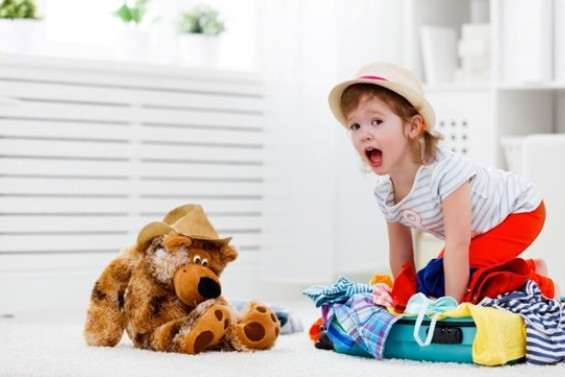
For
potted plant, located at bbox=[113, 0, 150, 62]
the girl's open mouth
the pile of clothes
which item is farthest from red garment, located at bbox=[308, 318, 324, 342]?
potted plant, located at bbox=[113, 0, 150, 62]

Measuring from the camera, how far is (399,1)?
11.2ft

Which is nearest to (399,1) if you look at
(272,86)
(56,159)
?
(272,86)

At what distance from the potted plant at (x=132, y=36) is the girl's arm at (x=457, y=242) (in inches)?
56.6

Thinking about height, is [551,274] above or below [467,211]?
below

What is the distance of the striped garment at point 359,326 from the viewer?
1.86 meters

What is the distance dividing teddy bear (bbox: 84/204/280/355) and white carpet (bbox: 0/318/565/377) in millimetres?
35

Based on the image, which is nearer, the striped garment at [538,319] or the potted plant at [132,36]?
the striped garment at [538,319]

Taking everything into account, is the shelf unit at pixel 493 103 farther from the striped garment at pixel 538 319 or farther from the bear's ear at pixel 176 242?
the bear's ear at pixel 176 242

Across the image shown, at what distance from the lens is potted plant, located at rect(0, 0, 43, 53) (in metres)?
2.94

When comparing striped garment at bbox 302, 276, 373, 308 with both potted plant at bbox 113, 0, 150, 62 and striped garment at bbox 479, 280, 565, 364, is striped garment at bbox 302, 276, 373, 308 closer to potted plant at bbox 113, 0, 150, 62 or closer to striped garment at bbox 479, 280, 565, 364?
striped garment at bbox 479, 280, 565, 364

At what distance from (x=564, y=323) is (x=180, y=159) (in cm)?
147

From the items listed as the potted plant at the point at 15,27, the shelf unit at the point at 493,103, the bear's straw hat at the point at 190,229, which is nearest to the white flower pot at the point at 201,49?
the potted plant at the point at 15,27

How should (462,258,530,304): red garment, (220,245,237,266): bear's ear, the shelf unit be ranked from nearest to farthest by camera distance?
(462,258,530,304): red garment, (220,245,237,266): bear's ear, the shelf unit

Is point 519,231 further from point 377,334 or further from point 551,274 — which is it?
point 551,274
